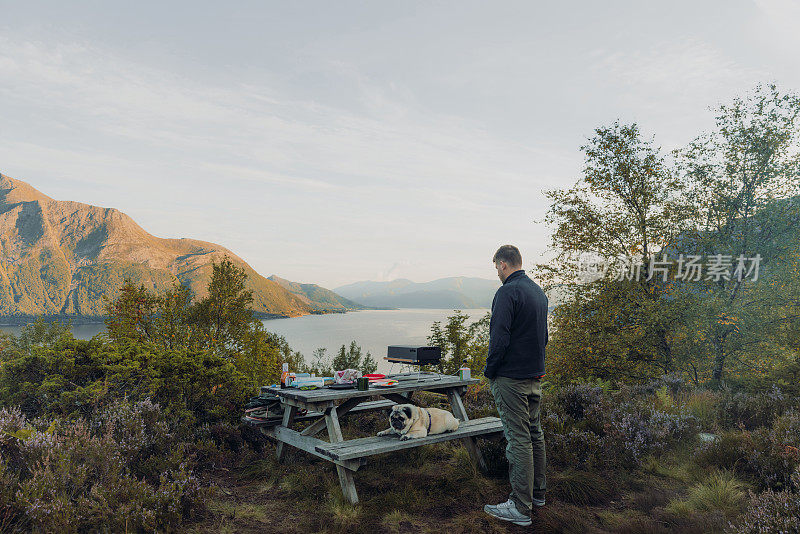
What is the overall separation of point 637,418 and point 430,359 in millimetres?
2921

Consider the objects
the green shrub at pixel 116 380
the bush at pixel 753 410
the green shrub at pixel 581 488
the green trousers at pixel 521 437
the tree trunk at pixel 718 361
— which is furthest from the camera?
the tree trunk at pixel 718 361

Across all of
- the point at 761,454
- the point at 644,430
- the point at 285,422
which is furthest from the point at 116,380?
the point at 761,454

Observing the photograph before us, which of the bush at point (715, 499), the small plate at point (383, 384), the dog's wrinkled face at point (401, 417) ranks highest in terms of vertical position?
the small plate at point (383, 384)

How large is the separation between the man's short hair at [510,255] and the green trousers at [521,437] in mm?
1121

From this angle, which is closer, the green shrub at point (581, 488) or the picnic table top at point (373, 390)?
the green shrub at point (581, 488)

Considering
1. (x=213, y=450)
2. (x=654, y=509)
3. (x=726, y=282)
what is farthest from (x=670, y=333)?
(x=213, y=450)

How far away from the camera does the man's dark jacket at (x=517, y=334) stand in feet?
12.7

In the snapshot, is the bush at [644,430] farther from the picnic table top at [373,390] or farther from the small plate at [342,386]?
the small plate at [342,386]

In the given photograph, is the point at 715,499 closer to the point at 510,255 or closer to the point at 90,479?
the point at 510,255

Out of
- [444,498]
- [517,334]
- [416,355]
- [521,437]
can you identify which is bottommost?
[444,498]

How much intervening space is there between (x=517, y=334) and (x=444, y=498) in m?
1.91

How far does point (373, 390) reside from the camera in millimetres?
4859

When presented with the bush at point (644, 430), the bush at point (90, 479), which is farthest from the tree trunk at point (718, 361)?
the bush at point (90, 479)

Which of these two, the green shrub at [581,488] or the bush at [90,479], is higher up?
the bush at [90,479]
